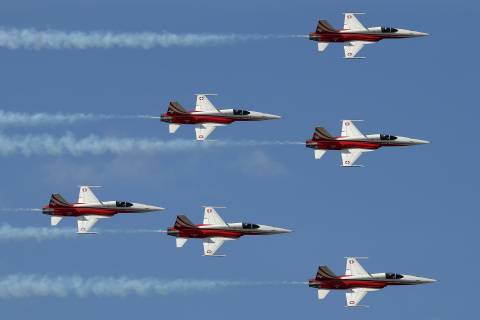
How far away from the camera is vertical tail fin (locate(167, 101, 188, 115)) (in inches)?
6688

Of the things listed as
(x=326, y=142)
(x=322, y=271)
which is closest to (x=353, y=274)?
(x=322, y=271)

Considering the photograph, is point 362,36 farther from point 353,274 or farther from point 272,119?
point 353,274

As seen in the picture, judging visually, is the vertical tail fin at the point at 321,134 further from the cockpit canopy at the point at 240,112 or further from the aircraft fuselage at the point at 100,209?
the aircraft fuselage at the point at 100,209

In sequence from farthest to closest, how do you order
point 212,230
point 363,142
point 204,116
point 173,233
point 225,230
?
1. point 363,142
2. point 204,116
3. point 225,230
4. point 212,230
5. point 173,233

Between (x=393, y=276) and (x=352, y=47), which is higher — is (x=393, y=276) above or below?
below

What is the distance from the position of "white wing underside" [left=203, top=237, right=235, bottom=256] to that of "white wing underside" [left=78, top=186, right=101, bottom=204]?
12186 millimetres

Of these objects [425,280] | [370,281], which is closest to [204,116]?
[370,281]

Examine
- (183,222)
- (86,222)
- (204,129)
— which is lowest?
(183,222)

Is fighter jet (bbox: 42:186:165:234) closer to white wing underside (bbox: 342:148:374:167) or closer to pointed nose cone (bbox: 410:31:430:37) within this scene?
white wing underside (bbox: 342:148:374:167)

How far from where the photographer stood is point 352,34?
570ft

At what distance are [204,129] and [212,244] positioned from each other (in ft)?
42.2

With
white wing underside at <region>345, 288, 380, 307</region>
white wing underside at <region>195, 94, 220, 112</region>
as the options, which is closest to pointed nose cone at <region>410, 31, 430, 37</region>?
white wing underside at <region>195, 94, 220, 112</region>

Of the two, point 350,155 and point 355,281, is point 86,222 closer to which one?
point 355,281

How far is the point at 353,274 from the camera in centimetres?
16575
